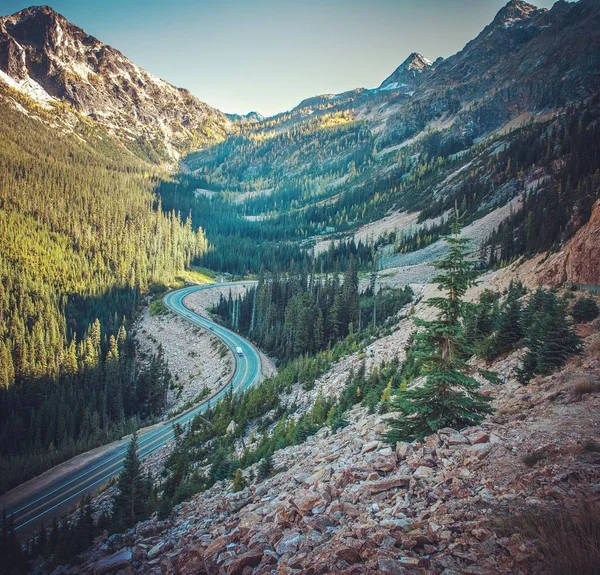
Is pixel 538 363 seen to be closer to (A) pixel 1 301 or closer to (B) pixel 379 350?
(B) pixel 379 350

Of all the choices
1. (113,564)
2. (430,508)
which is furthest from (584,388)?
(113,564)

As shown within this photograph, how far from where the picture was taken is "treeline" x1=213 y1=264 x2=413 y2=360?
57062 millimetres

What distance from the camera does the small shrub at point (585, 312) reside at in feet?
50.4

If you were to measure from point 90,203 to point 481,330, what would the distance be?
173 meters

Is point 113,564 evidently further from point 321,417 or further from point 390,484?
point 321,417

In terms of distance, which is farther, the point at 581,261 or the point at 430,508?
the point at 581,261

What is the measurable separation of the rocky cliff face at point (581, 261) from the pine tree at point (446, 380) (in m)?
14.3

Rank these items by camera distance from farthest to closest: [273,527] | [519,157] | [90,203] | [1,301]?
[90,203]
[519,157]
[1,301]
[273,527]

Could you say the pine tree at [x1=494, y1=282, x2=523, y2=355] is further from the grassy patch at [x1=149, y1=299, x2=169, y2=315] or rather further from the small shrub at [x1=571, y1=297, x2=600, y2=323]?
the grassy patch at [x1=149, y1=299, x2=169, y2=315]

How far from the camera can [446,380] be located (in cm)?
991

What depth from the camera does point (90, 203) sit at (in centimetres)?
14725

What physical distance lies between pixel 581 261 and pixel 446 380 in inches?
687

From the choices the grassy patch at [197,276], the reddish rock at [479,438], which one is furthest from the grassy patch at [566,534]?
the grassy patch at [197,276]

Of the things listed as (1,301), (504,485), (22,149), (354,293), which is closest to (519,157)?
(354,293)
